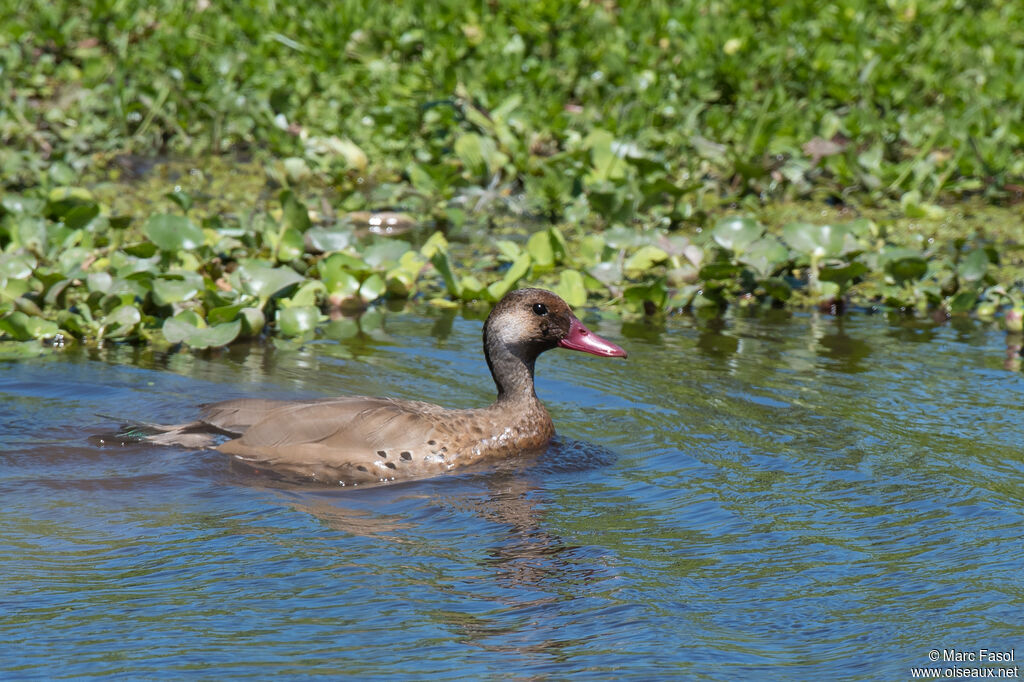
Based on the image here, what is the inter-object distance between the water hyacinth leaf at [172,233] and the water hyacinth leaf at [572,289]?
2198 millimetres

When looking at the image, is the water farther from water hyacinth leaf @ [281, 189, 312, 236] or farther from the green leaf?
water hyacinth leaf @ [281, 189, 312, 236]

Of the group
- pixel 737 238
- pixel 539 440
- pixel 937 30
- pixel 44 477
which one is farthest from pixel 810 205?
pixel 44 477

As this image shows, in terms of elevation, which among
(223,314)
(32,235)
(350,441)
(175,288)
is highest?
(32,235)

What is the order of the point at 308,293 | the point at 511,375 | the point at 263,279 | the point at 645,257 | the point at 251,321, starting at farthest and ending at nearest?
the point at 645,257 < the point at 308,293 < the point at 263,279 < the point at 251,321 < the point at 511,375

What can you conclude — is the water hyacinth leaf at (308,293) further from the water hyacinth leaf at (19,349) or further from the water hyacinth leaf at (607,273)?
the water hyacinth leaf at (607,273)

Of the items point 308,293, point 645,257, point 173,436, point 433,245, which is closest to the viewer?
point 173,436

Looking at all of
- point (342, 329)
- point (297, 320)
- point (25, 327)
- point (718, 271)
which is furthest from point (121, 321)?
point (718, 271)

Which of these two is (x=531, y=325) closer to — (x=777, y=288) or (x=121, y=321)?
(x=121, y=321)

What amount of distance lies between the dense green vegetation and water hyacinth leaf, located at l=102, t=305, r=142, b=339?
12 mm

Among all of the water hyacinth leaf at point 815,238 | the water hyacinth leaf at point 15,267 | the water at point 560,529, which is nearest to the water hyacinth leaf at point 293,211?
the water at point 560,529

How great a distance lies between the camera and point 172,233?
855 cm

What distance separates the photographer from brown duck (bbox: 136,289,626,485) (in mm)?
6238

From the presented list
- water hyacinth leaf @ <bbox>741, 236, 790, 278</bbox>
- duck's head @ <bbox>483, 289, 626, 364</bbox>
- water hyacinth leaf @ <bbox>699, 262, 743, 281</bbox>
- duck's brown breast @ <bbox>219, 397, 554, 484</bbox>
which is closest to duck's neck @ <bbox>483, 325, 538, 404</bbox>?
duck's head @ <bbox>483, 289, 626, 364</bbox>

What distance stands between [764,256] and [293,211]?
301cm
